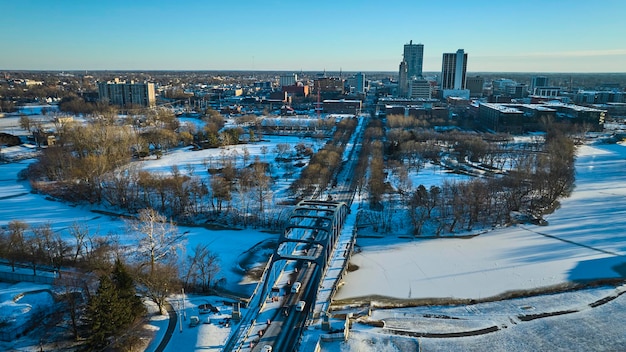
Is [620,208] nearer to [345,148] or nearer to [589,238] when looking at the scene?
[589,238]

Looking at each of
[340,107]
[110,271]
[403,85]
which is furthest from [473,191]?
[403,85]

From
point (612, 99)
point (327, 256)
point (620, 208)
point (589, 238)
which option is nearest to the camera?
point (327, 256)

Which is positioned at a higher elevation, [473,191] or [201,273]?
[473,191]

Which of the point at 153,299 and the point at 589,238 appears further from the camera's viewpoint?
the point at 589,238

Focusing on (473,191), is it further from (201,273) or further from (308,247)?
(201,273)

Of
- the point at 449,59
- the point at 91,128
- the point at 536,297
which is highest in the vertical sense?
the point at 449,59

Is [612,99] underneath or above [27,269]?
above

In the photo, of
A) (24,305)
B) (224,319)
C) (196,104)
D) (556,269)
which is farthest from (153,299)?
(196,104)
